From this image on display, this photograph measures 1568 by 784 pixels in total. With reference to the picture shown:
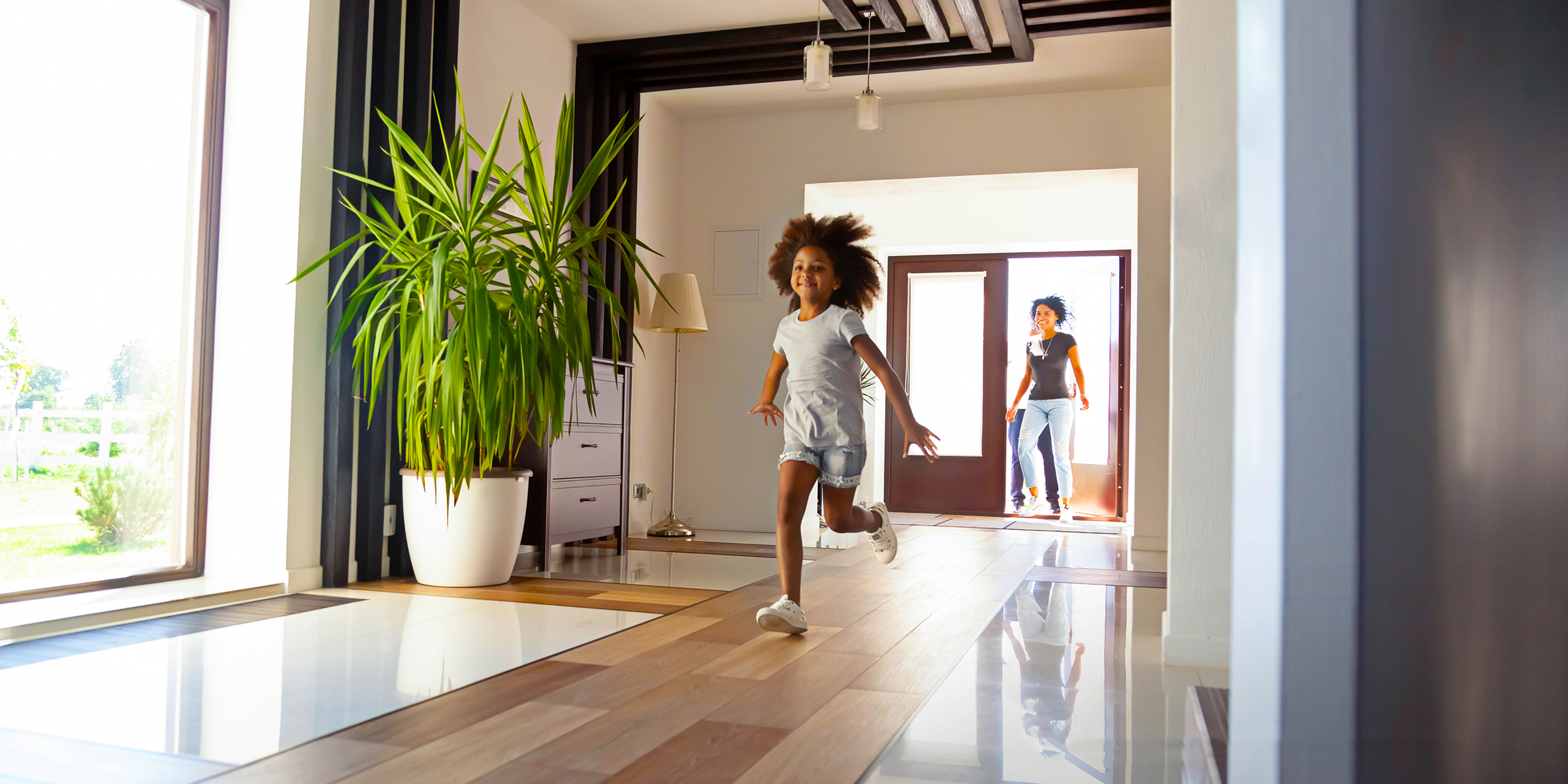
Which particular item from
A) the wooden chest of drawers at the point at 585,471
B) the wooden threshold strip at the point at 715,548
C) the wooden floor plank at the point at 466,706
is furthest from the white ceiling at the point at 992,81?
the wooden floor plank at the point at 466,706

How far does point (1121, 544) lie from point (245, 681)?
463 cm

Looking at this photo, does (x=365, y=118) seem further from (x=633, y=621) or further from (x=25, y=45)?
(x=633, y=621)

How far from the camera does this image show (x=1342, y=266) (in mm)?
262

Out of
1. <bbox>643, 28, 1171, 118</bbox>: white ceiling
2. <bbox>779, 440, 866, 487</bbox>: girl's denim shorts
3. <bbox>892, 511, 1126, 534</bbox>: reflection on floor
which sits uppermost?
<bbox>643, 28, 1171, 118</bbox>: white ceiling

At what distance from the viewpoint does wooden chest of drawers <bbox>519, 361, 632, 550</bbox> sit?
4055mm

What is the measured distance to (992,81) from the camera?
5477 millimetres

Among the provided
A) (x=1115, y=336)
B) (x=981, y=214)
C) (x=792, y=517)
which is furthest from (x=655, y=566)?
(x=1115, y=336)

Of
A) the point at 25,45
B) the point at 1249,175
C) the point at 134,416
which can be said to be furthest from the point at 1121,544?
the point at 1249,175

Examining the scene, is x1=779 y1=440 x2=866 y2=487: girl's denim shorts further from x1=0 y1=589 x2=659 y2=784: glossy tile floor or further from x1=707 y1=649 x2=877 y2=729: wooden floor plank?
x1=0 y1=589 x2=659 y2=784: glossy tile floor

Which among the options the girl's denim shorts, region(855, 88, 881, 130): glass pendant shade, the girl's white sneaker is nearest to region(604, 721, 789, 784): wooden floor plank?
the girl's white sneaker

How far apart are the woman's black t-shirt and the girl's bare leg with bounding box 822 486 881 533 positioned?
4635 mm

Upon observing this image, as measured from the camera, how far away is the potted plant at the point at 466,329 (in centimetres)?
309

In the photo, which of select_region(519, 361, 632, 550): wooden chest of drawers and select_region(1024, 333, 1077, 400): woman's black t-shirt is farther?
select_region(1024, 333, 1077, 400): woman's black t-shirt

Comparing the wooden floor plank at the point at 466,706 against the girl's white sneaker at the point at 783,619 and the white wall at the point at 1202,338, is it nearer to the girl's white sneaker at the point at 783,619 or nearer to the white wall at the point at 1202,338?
the girl's white sneaker at the point at 783,619
